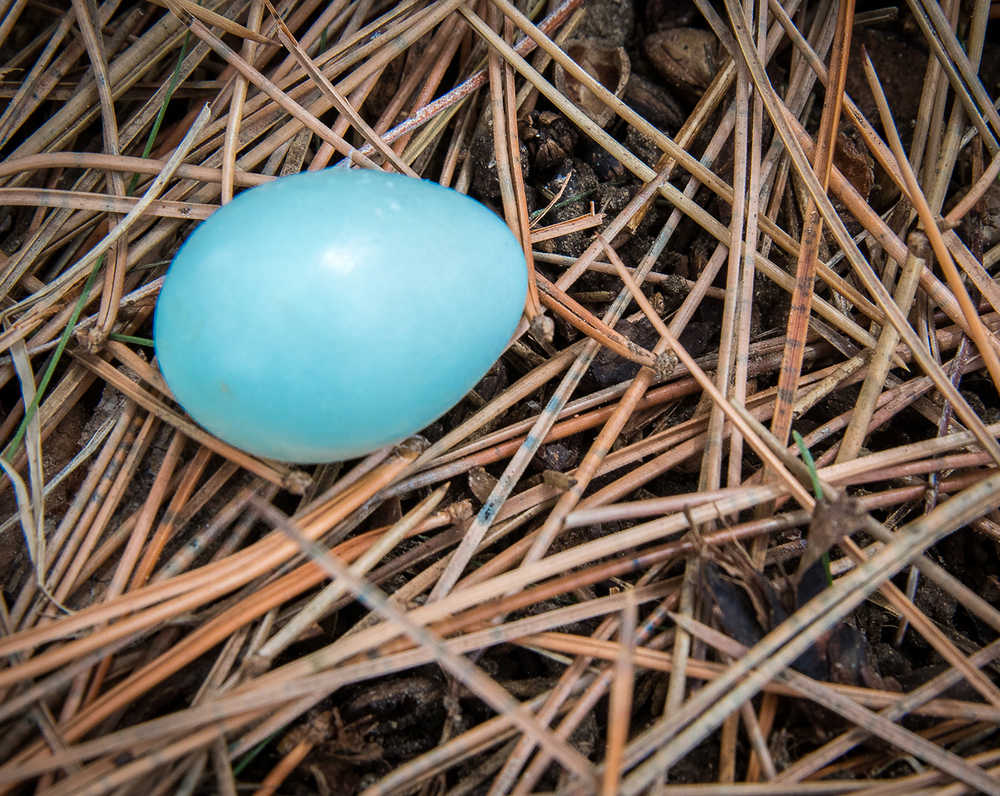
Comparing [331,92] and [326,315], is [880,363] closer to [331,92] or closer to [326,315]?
[326,315]

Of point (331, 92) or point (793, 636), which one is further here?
point (331, 92)

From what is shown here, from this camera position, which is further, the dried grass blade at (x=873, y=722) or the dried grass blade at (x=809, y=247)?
the dried grass blade at (x=809, y=247)

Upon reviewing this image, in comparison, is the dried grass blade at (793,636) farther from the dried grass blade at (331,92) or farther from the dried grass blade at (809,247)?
the dried grass blade at (331,92)

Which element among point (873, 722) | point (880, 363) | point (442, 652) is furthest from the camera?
point (880, 363)

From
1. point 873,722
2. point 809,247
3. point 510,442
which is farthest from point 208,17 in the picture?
point 873,722

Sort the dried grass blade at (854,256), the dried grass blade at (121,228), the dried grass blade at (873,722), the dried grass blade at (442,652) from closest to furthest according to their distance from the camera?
the dried grass blade at (442,652)
the dried grass blade at (873,722)
the dried grass blade at (854,256)
the dried grass blade at (121,228)

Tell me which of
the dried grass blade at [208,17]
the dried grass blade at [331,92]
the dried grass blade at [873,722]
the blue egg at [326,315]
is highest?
the dried grass blade at [208,17]

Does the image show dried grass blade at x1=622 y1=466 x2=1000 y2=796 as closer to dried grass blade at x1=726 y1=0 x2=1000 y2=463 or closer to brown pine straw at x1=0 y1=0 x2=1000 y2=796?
brown pine straw at x1=0 y1=0 x2=1000 y2=796

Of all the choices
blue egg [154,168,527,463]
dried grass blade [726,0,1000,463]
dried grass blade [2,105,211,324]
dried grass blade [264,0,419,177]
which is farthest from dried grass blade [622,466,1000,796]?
dried grass blade [2,105,211,324]

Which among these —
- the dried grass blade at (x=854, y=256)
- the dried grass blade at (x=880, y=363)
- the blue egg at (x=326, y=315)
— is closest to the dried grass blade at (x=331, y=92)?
the blue egg at (x=326, y=315)
